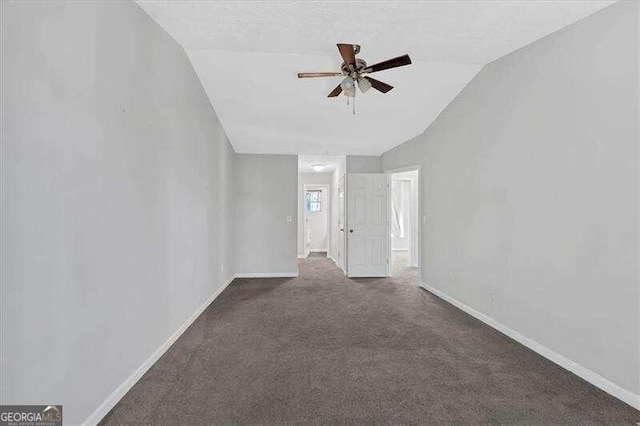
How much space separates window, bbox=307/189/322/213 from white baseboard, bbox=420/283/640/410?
276 inches

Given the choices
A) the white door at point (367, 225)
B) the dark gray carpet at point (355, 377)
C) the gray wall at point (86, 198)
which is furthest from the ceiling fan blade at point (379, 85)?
the white door at point (367, 225)

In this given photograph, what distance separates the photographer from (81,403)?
171 cm

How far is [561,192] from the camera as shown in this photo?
8.39ft

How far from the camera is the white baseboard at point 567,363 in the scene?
205 cm

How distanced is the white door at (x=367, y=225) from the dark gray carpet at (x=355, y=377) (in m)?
2.23

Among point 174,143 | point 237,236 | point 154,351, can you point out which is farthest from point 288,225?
point 154,351

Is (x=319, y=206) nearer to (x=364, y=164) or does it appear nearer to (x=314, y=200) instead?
(x=314, y=200)

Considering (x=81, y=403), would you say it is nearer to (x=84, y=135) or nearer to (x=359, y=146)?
(x=84, y=135)

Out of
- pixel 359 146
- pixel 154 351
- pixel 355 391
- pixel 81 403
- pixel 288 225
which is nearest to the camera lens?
pixel 81 403

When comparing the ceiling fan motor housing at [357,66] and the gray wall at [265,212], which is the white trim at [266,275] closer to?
the gray wall at [265,212]

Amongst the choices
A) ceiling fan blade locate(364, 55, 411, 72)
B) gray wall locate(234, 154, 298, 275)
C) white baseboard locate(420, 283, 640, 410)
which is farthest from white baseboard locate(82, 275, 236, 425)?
white baseboard locate(420, 283, 640, 410)

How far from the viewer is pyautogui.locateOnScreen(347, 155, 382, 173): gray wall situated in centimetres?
635

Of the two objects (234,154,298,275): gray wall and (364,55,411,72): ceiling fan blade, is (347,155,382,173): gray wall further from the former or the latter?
(364,55,411,72): ceiling fan blade

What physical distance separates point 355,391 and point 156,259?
1886 millimetres
